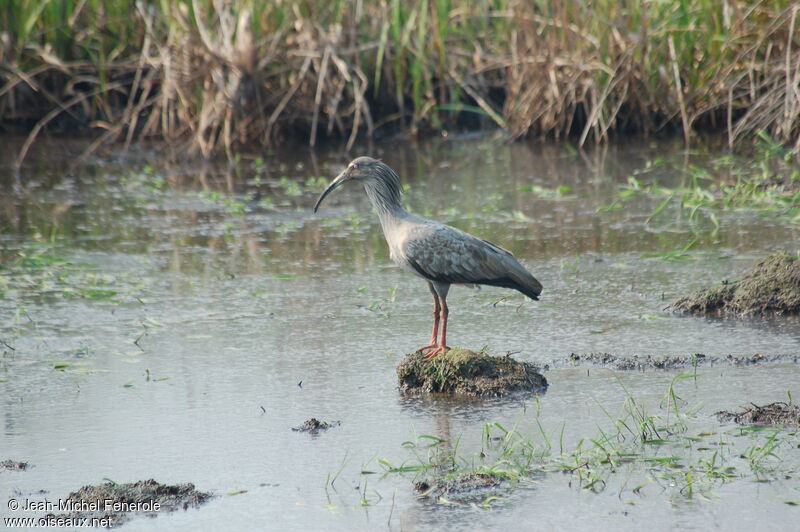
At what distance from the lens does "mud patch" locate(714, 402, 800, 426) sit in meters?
4.39

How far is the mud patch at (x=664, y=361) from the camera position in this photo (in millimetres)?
5238

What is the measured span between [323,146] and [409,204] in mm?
3265

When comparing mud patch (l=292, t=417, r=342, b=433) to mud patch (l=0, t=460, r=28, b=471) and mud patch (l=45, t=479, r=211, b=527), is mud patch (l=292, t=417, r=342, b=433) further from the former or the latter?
mud patch (l=0, t=460, r=28, b=471)

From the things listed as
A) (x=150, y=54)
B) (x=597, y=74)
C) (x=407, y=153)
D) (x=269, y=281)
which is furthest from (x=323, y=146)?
(x=269, y=281)

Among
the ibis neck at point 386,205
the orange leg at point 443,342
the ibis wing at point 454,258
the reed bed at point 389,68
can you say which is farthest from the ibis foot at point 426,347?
the reed bed at point 389,68

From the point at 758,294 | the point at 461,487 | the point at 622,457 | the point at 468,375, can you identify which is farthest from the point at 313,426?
the point at 758,294

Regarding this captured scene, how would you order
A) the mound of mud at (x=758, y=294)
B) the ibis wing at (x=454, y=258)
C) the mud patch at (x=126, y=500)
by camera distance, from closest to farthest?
the mud patch at (x=126, y=500) → the ibis wing at (x=454, y=258) → the mound of mud at (x=758, y=294)

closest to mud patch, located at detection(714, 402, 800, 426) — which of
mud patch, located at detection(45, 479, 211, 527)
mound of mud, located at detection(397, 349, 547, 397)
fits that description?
mound of mud, located at detection(397, 349, 547, 397)

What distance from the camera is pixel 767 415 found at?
Answer: 4434 millimetres

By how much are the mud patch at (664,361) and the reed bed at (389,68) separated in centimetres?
484

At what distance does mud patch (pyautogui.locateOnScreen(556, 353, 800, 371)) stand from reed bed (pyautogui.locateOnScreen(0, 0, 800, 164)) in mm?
4839

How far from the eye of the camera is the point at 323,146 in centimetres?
1221

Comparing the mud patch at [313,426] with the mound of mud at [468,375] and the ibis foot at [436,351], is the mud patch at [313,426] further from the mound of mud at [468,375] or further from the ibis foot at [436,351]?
the ibis foot at [436,351]

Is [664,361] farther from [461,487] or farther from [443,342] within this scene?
[461,487]
